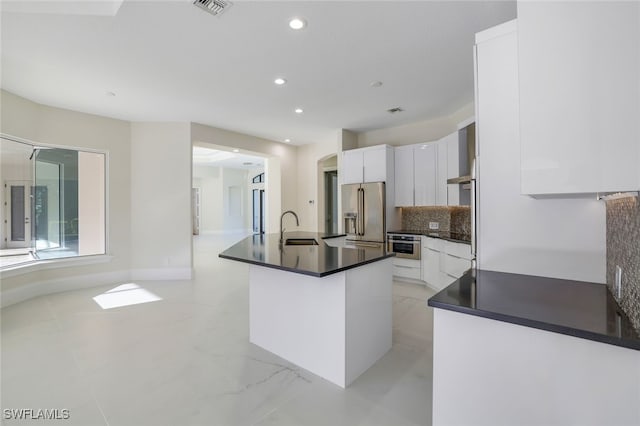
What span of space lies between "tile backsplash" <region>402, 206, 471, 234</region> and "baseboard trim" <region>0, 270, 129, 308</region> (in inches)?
207

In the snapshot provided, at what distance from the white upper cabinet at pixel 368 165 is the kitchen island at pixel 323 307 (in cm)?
282

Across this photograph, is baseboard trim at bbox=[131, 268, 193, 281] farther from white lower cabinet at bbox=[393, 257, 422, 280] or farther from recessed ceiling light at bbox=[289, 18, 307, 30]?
recessed ceiling light at bbox=[289, 18, 307, 30]

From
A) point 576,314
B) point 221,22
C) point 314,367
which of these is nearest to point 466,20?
point 221,22

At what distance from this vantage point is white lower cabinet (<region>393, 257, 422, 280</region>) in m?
4.83

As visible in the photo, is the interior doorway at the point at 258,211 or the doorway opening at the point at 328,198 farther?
the interior doorway at the point at 258,211

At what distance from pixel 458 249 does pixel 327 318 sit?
245 cm

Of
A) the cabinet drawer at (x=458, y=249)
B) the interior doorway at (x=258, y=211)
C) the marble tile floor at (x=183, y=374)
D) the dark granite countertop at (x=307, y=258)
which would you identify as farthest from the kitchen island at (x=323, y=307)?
the interior doorway at (x=258, y=211)

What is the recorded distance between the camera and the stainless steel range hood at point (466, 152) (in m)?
2.97

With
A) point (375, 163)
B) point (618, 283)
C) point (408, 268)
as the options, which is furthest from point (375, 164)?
point (618, 283)

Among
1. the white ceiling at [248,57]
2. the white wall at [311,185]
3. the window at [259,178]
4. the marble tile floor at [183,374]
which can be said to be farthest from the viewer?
the window at [259,178]

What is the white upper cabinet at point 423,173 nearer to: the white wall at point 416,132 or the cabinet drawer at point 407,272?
the white wall at point 416,132

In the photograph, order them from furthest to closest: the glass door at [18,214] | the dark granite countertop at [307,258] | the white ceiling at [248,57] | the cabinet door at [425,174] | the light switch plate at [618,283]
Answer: the cabinet door at [425,174] → the glass door at [18,214] → the white ceiling at [248,57] → the dark granite countertop at [307,258] → the light switch plate at [618,283]

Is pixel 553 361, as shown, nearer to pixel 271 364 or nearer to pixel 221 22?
pixel 271 364

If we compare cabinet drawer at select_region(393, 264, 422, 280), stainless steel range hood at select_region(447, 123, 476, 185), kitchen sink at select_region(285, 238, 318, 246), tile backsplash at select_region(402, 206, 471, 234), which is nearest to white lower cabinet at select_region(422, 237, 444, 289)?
cabinet drawer at select_region(393, 264, 422, 280)
